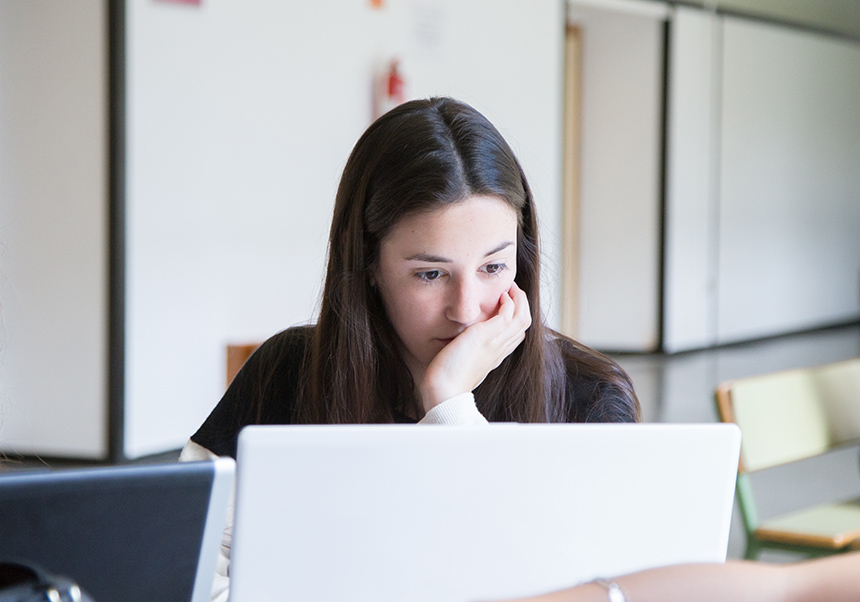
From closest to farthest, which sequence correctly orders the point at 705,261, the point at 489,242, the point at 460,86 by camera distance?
1. the point at 489,242
2. the point at 460,86
3. the point at 705,261

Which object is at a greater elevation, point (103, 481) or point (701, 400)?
point (103, 481)

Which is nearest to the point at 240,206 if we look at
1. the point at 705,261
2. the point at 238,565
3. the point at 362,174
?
the point at 362,174

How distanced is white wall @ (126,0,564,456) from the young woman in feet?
8.48

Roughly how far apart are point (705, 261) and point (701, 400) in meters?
2.23

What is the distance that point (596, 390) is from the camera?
141 centimetres

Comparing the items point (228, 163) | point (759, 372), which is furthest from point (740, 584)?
point (759, 372)

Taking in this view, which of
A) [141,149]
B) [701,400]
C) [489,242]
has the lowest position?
[701,400]

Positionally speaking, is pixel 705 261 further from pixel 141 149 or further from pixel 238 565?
pixel 238 565

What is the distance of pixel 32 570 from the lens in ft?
1.68

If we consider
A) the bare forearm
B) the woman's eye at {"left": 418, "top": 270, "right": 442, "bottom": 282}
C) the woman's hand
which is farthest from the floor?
the bare forearm

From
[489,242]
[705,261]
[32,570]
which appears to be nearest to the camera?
[32,570]

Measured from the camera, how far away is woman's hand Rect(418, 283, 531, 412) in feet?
4.12

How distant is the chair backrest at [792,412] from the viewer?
1.98m

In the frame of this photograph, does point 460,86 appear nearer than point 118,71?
No
